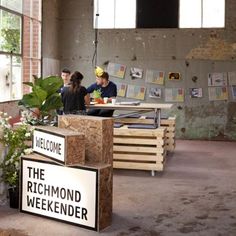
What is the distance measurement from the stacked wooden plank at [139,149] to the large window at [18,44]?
7.07ft

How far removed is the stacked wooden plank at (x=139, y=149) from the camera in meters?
5.75

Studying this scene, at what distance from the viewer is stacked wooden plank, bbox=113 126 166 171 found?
5.75 m

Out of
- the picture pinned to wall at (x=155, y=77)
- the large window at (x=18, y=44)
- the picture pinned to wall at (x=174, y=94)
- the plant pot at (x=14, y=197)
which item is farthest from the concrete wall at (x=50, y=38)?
the plant pot at (x=14, y=197)

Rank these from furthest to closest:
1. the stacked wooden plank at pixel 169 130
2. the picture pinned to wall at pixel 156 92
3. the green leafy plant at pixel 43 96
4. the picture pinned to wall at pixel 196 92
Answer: the picture pinned to wall at pixel 156 92, the picture pinned to wall at pixel 196 92, the stacked wooden plank at pixel 169 130, the green leafy plant at pixel 43 96

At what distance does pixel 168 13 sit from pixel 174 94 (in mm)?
1662

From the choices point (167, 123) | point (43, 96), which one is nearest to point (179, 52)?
point (167, 123)

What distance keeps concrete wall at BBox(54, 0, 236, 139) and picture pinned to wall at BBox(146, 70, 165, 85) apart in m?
0.10

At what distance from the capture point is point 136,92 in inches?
369

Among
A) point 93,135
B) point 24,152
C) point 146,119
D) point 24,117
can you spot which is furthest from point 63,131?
point 146,119

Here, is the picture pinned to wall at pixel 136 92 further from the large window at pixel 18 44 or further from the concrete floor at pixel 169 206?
the concrete floor at pixel 169 206

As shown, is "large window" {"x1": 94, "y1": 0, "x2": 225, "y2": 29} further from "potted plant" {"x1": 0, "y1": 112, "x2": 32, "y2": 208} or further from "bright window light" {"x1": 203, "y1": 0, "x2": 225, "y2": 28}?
"potted plant" {"x1": 0, "y1": 112, "x2": 32, "y2": 208}

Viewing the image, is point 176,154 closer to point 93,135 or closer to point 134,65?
point 134,65

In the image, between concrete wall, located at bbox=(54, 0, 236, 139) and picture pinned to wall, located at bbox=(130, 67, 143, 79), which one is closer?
concrete wall, located at bbox=(54, 0, 236, 139)

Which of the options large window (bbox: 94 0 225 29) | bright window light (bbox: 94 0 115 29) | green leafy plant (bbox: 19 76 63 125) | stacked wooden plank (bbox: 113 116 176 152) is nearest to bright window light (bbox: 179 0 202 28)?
large window (bbox: 94 0 225 29)
